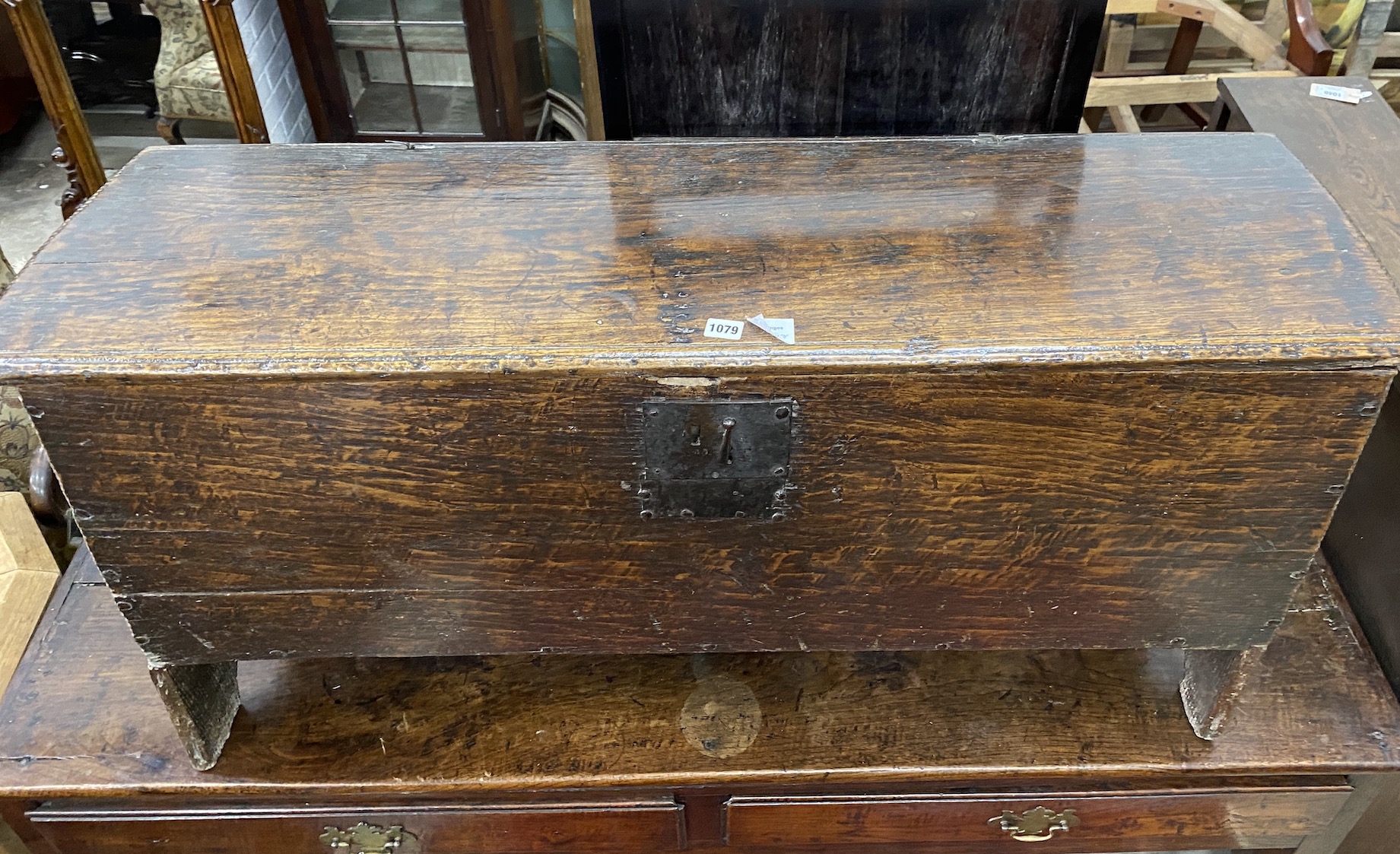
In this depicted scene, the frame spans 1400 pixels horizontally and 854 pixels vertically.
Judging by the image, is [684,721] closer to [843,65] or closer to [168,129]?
[843,65]

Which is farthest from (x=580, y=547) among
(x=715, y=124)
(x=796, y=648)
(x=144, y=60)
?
(x=144, y=60)

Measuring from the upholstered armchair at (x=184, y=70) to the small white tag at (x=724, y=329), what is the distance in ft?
6.20

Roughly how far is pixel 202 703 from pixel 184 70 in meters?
1.75

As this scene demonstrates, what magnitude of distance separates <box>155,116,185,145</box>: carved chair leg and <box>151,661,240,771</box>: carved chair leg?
5.38 ft

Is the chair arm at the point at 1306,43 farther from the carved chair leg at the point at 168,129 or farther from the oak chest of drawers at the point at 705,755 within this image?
the carved chair leg at the point at 168,129

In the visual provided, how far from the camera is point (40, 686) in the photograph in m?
1.29

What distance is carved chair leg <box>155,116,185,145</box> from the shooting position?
7.80 ft

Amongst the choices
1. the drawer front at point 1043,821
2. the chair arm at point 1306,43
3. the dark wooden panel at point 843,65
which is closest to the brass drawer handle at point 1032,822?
A: the drawer front at point 1043,821

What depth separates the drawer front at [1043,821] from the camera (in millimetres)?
1259

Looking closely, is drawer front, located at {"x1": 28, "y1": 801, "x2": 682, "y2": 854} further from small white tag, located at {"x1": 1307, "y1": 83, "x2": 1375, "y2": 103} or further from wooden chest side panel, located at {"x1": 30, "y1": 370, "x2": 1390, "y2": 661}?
small white tag, located at {"x1": 1307, "y1": 83, "x2": 1375, "y2": 103}

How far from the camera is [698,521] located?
102 centimetres

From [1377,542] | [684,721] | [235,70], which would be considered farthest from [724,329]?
[235,70]

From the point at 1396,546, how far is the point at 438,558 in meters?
1.22

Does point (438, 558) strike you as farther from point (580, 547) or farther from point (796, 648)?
point (796, 648)
